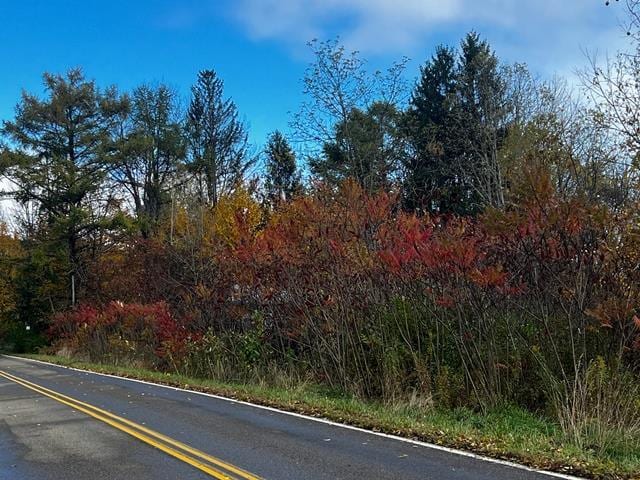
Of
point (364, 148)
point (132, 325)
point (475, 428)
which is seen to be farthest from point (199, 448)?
point (364, 148)

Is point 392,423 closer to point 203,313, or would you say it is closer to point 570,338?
point 570,338

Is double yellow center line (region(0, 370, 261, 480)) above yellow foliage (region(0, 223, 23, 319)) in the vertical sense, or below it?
below

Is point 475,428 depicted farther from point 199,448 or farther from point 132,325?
point 132,325

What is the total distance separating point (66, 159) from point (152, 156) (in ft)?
19.8

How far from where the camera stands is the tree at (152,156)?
147 feet

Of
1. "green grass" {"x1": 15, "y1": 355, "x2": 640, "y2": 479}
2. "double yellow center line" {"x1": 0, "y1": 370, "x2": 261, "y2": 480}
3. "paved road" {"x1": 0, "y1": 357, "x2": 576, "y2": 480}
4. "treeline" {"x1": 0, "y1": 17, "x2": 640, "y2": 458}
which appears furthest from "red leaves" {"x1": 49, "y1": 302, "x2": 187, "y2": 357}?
"paved road" {"x1": 0, "y1": 357, "x2": 576, "y2": 480}

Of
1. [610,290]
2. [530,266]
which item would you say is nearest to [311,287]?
[530,266]

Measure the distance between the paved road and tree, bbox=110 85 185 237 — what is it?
33785 millimetres

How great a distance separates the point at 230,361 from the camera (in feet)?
56.8

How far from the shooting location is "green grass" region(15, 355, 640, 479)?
6500 millimetres

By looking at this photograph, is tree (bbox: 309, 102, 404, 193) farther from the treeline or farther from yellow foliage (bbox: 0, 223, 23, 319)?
yellow foliage (bbox: 0, 223, 23, 319)

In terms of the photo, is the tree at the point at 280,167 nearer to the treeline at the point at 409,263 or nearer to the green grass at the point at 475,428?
the treeline at the point at 409,263

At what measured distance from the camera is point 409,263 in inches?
468

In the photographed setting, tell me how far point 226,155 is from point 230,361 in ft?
96.6
